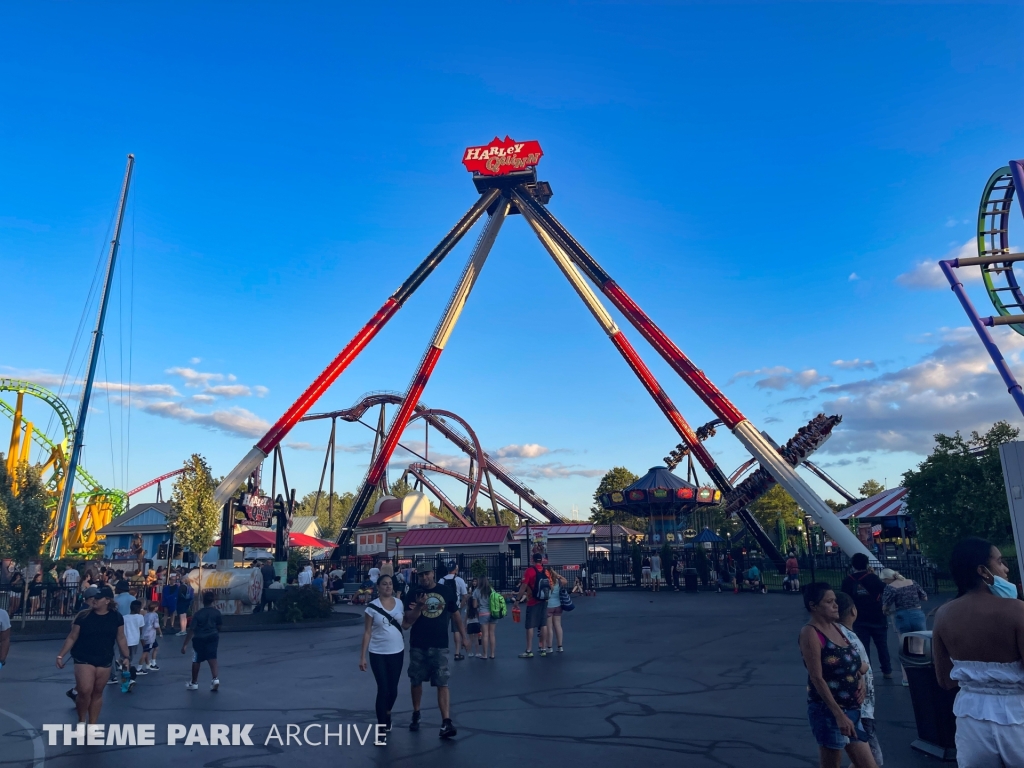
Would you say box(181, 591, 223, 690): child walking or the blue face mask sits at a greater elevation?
the blue face mask

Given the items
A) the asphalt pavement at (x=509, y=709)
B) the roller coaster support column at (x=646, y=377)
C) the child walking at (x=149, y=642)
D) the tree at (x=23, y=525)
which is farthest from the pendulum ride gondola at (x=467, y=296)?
the child walking at (x=149, y=642)

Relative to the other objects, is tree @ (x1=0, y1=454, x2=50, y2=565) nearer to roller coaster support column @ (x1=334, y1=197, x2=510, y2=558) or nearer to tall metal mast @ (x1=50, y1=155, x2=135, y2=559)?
tall metal mast @ (x1=50, y1=155, x2=135, y2=559)

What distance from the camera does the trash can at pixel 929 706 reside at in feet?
18.5

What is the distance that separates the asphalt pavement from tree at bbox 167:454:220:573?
11935 mm

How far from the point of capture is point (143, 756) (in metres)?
6.50

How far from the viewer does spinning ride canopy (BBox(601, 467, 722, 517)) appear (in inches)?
1474

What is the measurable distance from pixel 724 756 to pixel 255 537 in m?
36.2

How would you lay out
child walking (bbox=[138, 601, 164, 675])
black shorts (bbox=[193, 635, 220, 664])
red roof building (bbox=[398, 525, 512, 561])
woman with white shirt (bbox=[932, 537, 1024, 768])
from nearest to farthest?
woman with white shirt (bbox=[932, 537, 1024, 768])
black shorts (bbox=[193, 635, 220, 664])
child walking (bbox=[138, 601, 164, 675])
red roof building (bbox=[398, 525, 512, 561])

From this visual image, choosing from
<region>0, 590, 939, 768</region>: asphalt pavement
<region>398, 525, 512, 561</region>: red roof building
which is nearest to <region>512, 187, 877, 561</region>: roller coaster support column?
<region>398, 525, 512, 561</region>: red roof building

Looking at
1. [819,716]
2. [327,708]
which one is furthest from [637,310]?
[819,716]

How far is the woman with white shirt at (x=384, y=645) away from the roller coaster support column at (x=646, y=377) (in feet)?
106

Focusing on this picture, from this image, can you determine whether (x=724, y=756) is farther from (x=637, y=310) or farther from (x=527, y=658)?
(x=637, y=310)

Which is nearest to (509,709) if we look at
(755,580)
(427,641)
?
(427,641)

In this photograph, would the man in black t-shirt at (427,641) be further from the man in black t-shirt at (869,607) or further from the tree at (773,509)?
the tree at (773,509)
